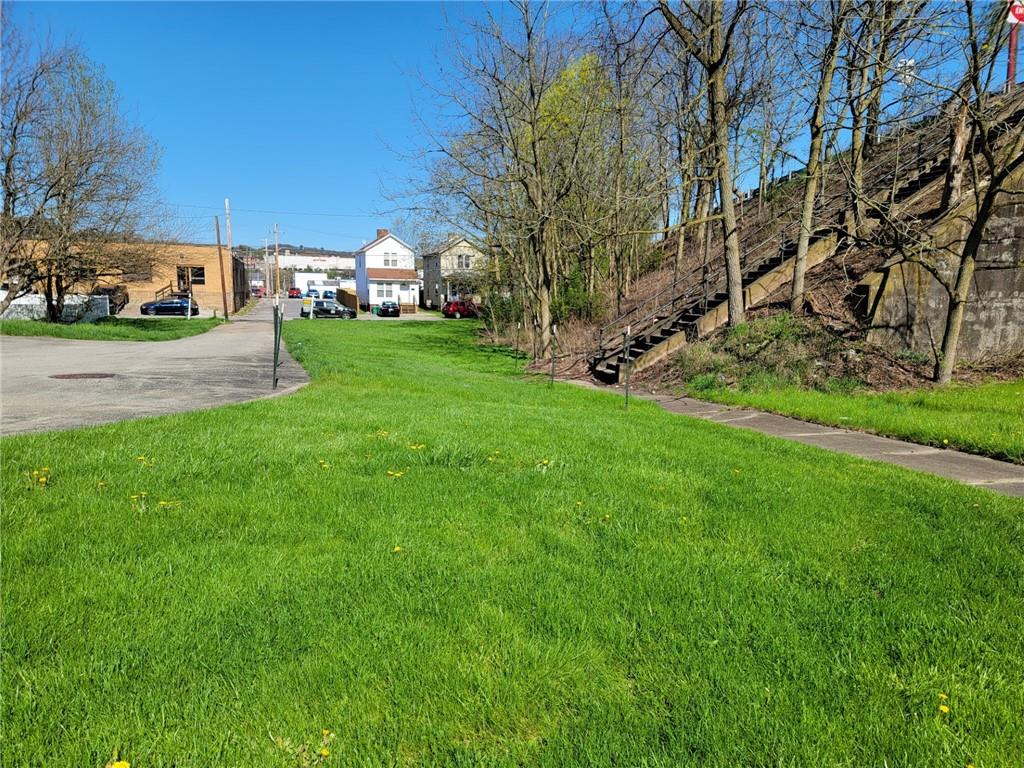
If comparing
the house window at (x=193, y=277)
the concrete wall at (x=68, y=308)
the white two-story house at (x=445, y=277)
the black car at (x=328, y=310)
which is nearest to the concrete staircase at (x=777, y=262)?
the concrete wall at (x=68, y=308)

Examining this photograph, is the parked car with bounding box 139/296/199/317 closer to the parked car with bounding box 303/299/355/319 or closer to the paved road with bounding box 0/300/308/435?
the parked car with bounding box 303/299/355/319

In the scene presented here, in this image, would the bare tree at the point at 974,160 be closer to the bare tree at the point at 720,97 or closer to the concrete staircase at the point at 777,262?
the concrete staircase at the point at 777,262

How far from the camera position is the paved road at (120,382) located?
7.66 m

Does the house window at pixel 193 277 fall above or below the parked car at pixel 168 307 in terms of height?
above

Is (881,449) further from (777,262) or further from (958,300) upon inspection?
(777,262)

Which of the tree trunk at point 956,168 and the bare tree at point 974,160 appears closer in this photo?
the bare tree at point 974,160

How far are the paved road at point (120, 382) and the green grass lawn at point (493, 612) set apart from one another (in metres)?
2.09

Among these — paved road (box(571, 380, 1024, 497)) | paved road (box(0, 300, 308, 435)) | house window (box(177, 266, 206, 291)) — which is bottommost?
paved road (box(571, 380, 1024, 497))

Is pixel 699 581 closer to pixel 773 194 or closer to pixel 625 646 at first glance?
pixel 625 646

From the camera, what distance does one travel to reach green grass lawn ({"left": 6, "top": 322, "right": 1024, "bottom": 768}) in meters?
2.28

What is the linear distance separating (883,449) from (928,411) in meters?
2.50

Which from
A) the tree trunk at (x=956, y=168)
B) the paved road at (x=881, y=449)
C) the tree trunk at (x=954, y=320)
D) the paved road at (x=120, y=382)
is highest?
the tree trunk at (x=956, y=168)

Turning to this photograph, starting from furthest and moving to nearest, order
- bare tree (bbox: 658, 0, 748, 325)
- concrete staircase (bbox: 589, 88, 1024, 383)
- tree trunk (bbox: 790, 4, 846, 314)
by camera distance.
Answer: concrete staircase (bbox: 589, 88, 1024, 383) < bare tree (bbox: 658, 0, 748, 325) < tree trunk (bbox: 790, 4, 846, 314)

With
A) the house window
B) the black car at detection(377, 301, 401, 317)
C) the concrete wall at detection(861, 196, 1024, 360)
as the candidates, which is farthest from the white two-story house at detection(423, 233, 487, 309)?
the concrete wall at detection(861, 196, 1024, 360)
